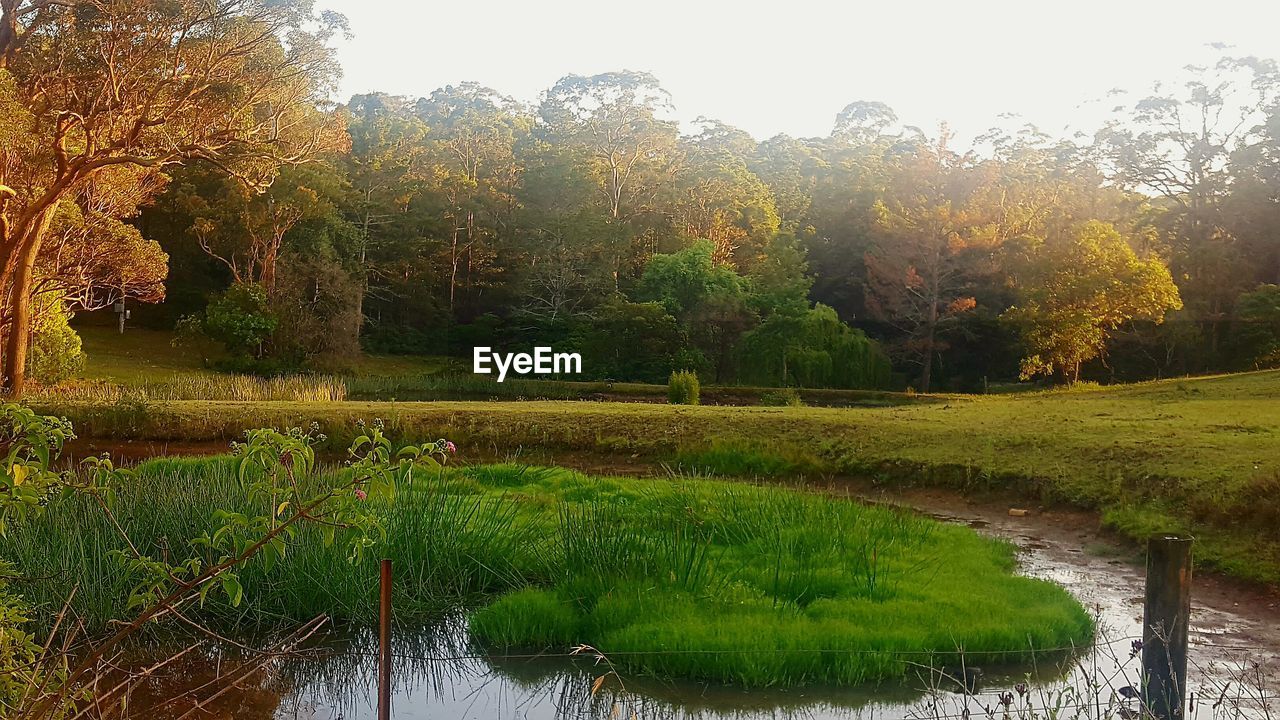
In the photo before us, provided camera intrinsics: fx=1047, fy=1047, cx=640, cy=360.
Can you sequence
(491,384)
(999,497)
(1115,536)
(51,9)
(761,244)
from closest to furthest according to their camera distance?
(1115,536), (999,497), (51,9), (491,384), (761,244)

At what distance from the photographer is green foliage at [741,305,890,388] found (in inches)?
1172

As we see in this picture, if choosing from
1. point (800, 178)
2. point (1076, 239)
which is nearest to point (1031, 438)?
point (1076, 239)

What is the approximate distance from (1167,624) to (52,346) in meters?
24.3

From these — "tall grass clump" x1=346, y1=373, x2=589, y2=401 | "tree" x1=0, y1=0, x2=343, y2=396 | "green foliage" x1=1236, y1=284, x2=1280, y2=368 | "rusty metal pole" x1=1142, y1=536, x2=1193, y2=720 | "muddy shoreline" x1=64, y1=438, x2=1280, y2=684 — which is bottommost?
"tall grass clump" x1=346, y1=373, x2=589, y2=401

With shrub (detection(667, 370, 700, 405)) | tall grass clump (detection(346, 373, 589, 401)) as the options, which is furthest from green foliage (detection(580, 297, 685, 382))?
shrub (detection(667, 370, 700, 405))

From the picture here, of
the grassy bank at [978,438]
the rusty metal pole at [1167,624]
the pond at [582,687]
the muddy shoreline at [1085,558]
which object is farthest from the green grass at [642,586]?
the grassy bank at [978,438]

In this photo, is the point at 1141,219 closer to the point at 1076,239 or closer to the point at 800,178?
the point at 1076,239

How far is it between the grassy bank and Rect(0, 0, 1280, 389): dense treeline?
22.8ft

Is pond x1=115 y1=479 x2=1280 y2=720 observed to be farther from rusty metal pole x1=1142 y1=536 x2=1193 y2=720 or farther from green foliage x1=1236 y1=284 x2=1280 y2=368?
green foliage x1=1236 y1=284 x2=1280 y2=368

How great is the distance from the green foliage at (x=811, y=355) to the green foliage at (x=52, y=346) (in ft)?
57.5

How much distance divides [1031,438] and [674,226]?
29031 millimetres

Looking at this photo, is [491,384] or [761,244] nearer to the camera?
[491,384]

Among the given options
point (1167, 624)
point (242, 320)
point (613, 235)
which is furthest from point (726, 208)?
point (1167, 624)

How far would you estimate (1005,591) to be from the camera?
21.1ft
